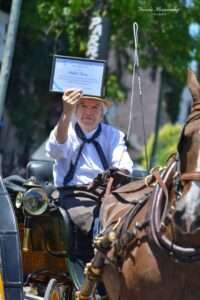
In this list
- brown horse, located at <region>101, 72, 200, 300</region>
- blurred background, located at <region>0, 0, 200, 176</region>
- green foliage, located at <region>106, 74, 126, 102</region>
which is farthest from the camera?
green foliage, located at <region>106, 74, 126, 102</region>

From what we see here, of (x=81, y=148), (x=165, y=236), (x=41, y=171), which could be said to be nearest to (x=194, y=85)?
(x=165, y=236)

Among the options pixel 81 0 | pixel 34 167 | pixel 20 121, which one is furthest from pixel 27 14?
pixel 34 167

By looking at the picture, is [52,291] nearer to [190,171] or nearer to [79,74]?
[79,74]

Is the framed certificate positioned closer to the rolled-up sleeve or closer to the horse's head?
the rolled-up sleeve

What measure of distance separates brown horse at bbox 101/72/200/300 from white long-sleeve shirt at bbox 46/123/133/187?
3.08 ft

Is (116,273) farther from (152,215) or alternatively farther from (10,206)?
(10,206)

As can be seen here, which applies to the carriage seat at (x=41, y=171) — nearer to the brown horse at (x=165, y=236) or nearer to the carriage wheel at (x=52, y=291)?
the carriage wheel at (x=52, y=291)

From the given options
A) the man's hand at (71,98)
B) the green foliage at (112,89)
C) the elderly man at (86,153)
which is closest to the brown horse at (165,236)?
the man's hand at (71,98)

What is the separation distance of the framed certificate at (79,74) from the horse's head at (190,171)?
120 cm

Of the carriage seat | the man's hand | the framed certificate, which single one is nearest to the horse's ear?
the man's hand

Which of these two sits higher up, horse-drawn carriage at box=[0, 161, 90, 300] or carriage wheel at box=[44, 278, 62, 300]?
horse-drawn carriage at box=[0, 161, 90, 300]

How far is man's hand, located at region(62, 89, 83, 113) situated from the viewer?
524 centimetres

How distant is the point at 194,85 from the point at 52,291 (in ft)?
7.10

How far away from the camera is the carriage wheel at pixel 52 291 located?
5931mm
